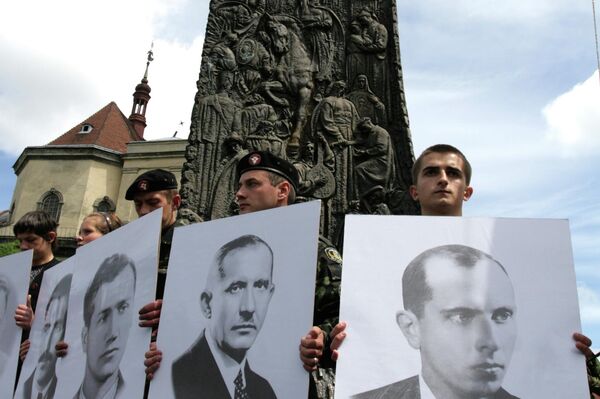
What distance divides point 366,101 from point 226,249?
3358 mm

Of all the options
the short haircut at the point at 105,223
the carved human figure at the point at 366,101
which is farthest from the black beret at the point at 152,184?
the carved human figure at the point at 366,101

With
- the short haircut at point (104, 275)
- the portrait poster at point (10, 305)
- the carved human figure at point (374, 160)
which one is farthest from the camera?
the carved human figure at point (374, 160)

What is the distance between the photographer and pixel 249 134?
16.5 feet

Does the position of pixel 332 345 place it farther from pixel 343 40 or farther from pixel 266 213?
pixel 343 40

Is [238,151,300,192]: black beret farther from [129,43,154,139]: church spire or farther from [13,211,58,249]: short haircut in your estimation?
[129,43,154,139]: church spire

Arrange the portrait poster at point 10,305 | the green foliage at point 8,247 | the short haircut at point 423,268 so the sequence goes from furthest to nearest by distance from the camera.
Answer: the green foliage at point 8,247 → the portrait poster at point 10,305 → the short haircut at point 423,268

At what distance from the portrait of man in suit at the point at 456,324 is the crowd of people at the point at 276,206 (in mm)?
189

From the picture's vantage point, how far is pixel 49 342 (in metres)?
2.46

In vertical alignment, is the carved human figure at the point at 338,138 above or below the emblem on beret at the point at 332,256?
above

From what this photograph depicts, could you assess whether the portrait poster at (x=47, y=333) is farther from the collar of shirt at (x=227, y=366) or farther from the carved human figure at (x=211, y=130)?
the carved human figure at (x=211, y=130)

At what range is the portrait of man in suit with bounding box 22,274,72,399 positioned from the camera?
236cm

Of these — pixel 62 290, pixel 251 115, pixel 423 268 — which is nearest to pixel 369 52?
pixel 251 115

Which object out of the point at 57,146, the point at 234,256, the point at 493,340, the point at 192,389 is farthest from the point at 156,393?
the point at 57,146

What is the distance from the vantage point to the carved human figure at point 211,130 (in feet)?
15.9
